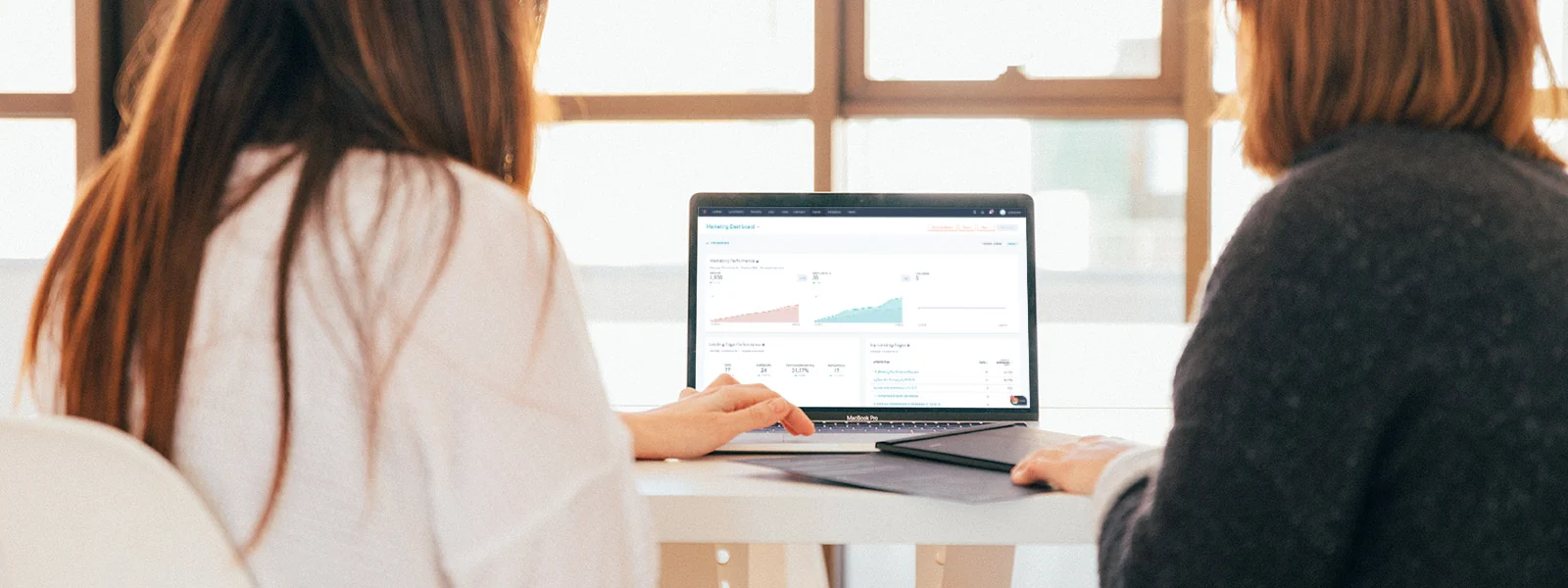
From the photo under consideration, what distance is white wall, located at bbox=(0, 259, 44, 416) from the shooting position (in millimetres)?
2443


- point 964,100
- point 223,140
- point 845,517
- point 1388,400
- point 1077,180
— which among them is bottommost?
point 845,517

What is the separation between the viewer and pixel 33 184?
2.53 metres

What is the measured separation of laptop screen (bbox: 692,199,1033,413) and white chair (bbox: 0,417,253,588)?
922 millimetres

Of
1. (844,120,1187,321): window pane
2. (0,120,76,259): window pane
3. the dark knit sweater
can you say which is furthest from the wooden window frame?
the dark knit sweater

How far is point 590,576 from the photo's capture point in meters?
0.66

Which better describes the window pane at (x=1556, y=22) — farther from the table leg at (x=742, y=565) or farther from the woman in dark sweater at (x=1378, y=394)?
the woman in dark sweater at (x=1378, y=394)

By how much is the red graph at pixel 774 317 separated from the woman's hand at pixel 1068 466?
1.62 ft

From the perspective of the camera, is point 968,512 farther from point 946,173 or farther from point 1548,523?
point 946,173

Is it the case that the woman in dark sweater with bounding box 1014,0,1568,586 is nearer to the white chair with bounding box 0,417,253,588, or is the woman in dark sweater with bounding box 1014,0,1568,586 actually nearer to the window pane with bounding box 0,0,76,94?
the white chair with bounding box 0,417,253,588

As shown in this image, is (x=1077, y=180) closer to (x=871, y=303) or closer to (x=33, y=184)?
(x=871, y=303)

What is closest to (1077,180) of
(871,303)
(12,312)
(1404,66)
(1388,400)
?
(871,303)

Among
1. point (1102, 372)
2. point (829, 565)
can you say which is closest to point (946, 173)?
point (1102, 372)

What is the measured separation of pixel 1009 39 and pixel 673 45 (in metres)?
0.70

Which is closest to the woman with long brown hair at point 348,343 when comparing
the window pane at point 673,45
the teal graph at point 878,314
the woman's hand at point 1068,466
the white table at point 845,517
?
the white table at point 845,517
